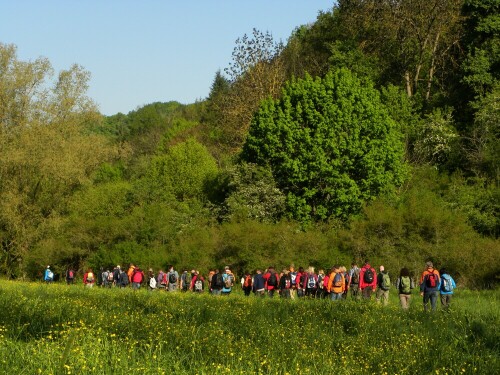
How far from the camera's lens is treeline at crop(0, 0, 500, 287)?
51625 mm

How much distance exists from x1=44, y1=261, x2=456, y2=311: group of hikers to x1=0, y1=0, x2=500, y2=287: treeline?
10.9m

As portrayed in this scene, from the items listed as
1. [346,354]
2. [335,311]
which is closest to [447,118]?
[335,311]

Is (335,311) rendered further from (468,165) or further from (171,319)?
(468,165)

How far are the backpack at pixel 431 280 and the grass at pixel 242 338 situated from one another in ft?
8.73

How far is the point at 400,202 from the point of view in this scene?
5788 cm

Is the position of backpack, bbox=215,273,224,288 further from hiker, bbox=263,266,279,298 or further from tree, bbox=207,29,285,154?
tree, bbox=207,29,285,154

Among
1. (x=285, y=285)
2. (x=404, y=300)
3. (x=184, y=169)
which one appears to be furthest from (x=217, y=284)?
(x=184, y=169)

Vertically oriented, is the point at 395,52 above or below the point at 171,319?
above

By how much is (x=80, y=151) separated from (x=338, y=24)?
31.7 m

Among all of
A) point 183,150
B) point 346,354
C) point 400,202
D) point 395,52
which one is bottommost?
point 346,354

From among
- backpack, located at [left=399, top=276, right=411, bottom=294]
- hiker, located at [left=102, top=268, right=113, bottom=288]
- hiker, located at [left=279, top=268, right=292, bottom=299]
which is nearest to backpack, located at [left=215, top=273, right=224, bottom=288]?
hiker, located at [left=279, top=268, right=292, bottom=299]

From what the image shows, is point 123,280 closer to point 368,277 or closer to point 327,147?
point 368,277

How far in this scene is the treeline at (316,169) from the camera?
51.6 m

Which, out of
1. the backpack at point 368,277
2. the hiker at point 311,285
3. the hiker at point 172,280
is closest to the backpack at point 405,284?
the backpack at point 368,277
